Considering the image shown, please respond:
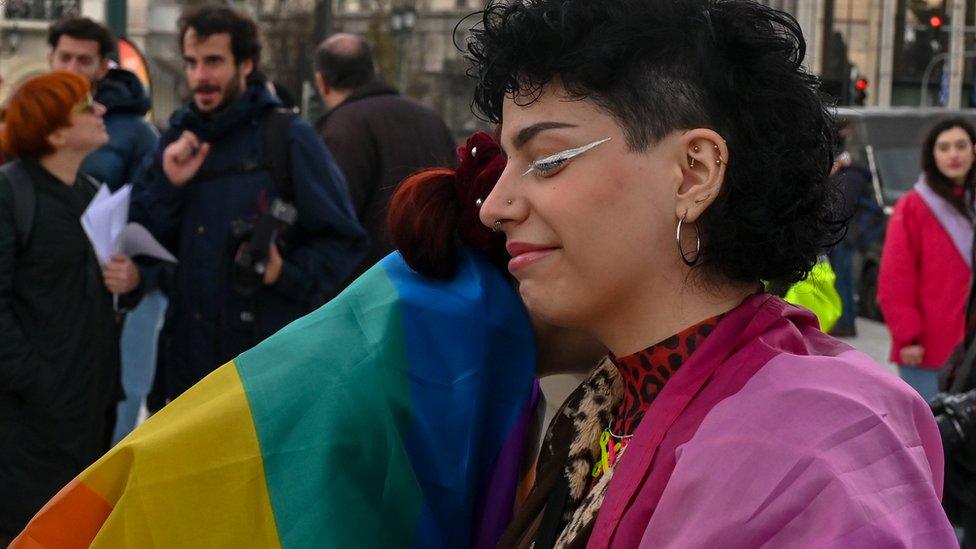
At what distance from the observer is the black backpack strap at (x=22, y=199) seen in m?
4.62

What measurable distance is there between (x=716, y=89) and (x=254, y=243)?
3.14 meters

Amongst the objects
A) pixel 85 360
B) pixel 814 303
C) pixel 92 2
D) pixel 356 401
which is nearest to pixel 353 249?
pixel 85 360

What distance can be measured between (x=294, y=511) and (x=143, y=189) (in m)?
3.42

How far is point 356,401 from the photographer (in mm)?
1919

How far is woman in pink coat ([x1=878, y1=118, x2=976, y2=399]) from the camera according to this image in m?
7.02

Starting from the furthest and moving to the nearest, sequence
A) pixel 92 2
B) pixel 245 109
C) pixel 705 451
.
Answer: pixel 92 2 → pixel 245 109 → pixel 705 451

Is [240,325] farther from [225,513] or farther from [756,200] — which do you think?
[756,200]

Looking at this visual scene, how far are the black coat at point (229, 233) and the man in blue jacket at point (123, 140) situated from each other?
3.57ft

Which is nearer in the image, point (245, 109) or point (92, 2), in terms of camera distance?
point (245, 109)

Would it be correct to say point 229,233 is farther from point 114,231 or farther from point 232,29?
point 232,29

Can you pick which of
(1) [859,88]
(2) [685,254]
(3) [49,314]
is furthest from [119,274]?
(1) [859,88]

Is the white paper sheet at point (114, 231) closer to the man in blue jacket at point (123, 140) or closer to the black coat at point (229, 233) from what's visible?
the black coat at point (229, 233)

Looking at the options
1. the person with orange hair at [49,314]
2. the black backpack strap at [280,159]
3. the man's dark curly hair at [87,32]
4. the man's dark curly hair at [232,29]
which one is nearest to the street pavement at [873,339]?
the man's dark curly hair at [87,32]

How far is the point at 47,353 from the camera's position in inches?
184
